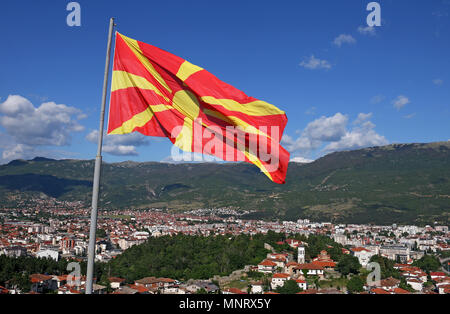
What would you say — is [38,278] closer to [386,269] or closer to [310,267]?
[310,267]

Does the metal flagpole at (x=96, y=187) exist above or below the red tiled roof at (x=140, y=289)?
above

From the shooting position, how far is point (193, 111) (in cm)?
585

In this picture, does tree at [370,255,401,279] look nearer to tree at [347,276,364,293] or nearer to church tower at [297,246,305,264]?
church tower at [297,246,305,264]

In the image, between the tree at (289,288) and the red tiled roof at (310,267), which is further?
the red tiled roof at (310,267)

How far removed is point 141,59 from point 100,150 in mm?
1572

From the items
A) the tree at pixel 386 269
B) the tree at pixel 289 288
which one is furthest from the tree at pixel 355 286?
the tree at pixel 386 269

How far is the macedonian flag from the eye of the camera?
18.2 ft

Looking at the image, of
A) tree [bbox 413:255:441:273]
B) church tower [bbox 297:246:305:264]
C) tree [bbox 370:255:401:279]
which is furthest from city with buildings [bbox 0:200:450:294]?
tree [bbox 413:255:441:273]

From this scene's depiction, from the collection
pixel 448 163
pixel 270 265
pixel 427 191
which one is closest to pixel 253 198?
pixel 427 191

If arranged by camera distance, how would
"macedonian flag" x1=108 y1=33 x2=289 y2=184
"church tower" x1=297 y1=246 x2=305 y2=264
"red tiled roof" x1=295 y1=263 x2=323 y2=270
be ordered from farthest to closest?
"church tower" x1=297 y1=246 x2=305 y2=264 < "red tiled roof" x1=295 y1=263 x2=323 y2=270 < "macedonian flag" x1=108 y1=33 x2=289 y2=184

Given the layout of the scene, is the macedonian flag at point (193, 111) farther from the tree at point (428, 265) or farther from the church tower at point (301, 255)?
the tree at point (428, 265)

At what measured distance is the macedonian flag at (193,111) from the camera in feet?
18.2

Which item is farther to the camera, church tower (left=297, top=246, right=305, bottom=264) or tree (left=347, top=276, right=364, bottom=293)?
church tower (left=297, top=246, right=305, bottom=264)

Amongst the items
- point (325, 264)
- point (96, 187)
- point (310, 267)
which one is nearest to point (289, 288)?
point (310, 267)
